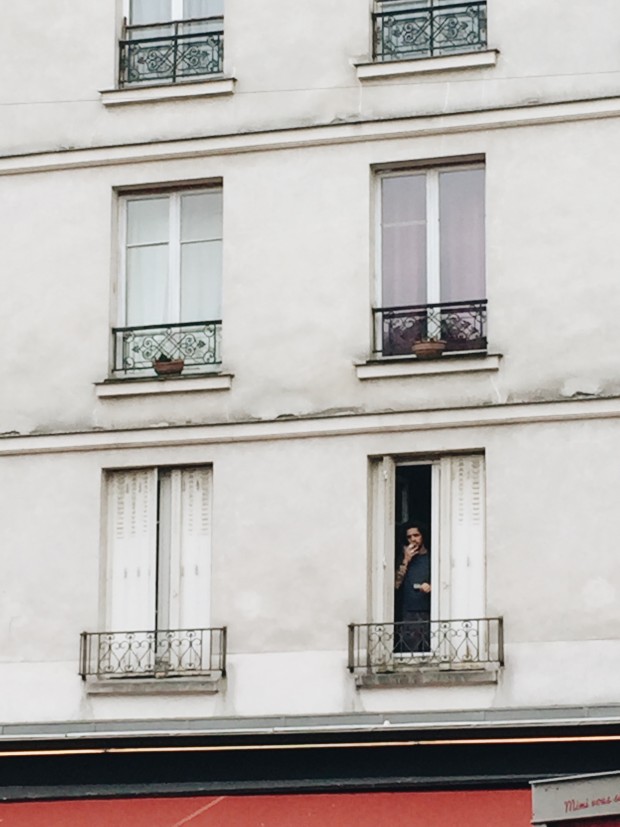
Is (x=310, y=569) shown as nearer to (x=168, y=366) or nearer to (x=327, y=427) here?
(x=327, y=427)

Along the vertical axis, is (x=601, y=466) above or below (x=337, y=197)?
below

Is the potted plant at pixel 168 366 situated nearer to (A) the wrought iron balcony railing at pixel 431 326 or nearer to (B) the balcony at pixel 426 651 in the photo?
(A) the wrought iron balcony railing at pixel 431 326

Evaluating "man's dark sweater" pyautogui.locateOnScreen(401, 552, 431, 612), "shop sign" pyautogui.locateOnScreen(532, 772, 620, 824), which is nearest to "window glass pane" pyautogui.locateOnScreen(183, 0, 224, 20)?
"man's dark sweater" pyautogui.locateOnScreen(401, 552, 431, 612)

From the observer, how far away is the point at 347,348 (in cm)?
2523

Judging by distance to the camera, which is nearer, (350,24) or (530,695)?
(530,695)

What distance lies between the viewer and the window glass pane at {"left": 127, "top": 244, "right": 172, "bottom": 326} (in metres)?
26.2

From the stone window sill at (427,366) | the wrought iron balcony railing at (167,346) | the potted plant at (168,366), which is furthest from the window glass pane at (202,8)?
the stone window sill at (427,366)

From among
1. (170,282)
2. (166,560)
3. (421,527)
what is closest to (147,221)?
(170,282)

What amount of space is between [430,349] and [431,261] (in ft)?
3.23

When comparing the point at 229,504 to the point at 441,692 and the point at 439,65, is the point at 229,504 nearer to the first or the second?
the point at 441,692

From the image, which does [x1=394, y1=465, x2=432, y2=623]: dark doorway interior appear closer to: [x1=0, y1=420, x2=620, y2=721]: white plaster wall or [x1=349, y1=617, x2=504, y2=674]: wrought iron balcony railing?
[x1=0, y1=420, x2=620, y2=721]: white plaster wall

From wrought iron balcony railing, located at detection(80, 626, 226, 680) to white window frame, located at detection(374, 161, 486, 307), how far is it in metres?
3.76

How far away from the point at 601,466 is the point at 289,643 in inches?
138

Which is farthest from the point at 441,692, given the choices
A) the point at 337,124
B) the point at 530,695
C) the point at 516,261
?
the point at 337,124
